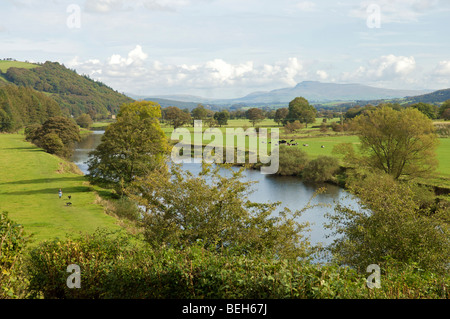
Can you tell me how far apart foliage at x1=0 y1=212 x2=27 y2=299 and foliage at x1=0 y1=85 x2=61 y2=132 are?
127 metres

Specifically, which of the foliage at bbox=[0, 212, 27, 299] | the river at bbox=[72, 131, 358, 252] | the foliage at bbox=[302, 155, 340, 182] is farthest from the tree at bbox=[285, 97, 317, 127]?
the foliage at bbox=[0, 212, 27, 299]

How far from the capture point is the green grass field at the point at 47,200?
2555 centimetres

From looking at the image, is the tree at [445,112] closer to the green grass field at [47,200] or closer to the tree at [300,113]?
the tree at [300,113]

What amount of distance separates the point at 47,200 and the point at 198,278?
30.1 meters

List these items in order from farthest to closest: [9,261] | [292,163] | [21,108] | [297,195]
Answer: [21,108], [292,163], [297,195], [9,261]

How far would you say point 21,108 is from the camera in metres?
137

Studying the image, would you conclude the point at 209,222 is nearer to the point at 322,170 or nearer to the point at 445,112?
the point at 322,170

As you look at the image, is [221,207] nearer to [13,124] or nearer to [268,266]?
[268,266]

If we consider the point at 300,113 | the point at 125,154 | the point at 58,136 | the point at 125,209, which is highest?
the point at 300,113

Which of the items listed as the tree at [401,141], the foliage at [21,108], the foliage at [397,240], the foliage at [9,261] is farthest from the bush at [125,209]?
the foliage at [21,108]

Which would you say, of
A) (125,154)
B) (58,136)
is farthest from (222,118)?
(125,154)

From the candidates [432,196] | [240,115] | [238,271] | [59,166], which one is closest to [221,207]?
[238,271]

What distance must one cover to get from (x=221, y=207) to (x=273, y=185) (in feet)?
126

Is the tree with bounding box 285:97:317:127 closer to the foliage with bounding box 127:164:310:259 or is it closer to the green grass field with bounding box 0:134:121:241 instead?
the green grass field with bounding box 0:134:121:241
